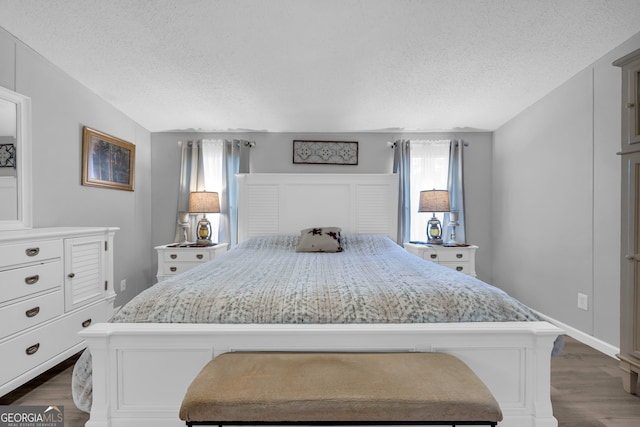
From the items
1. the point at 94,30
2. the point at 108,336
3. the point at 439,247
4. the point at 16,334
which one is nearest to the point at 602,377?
the point at 439,247

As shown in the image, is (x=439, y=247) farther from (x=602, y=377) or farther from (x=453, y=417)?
(x=453, y=417)

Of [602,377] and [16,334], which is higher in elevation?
[16,334]

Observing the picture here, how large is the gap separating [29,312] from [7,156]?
1108 mm

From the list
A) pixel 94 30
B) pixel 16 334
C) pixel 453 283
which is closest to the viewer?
pixel 453 283

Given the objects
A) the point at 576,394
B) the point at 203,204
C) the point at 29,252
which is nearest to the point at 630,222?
the point at 576,394

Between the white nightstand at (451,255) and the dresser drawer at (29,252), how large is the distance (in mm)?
3207

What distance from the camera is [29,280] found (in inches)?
72.5

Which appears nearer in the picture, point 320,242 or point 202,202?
point 320,242

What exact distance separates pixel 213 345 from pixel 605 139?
3.11 m

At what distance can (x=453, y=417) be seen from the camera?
101 centimetres

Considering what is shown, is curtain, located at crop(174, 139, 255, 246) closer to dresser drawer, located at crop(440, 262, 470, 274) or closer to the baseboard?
dresser drawer, located at crop(440, 262, 470, 274)

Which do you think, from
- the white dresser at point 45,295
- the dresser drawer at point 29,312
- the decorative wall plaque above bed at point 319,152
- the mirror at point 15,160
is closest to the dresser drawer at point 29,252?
the white dresser at point 45,295

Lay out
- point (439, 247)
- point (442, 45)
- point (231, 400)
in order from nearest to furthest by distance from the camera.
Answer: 1. point (231, 400)
2. point (442, 45)
3. point (439, 247)

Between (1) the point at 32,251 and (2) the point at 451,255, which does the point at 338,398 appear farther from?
(2) the point at 451,255
